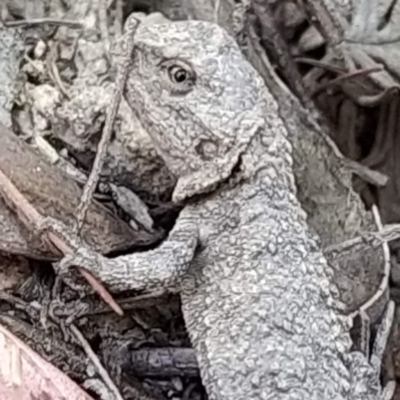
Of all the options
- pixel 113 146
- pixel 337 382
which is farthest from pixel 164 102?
pixel 337 382

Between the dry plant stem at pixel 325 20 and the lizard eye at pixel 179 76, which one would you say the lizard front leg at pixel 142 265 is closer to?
the lizard eye at pixel 179 76

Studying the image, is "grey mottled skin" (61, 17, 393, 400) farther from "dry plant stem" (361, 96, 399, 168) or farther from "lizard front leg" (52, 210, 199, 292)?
"dry plant stem" (361, 96, 399, 168)

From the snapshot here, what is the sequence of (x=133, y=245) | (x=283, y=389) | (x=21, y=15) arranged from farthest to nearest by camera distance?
1. (x=21, y=15)
2. (x=133, y=245)
3. (x=283, y=389)

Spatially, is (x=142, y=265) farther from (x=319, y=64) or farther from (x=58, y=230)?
(x=319, y=64)

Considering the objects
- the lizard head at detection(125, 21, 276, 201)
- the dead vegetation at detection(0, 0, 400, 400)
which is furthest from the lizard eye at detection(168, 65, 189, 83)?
the dead vegetation at detection(0, 0, 400, 400)

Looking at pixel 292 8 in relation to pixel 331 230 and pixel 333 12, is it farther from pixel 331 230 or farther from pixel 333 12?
pixel 331 230

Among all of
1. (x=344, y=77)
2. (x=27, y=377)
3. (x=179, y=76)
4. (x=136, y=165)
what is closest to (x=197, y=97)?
(x=179, y=76)
